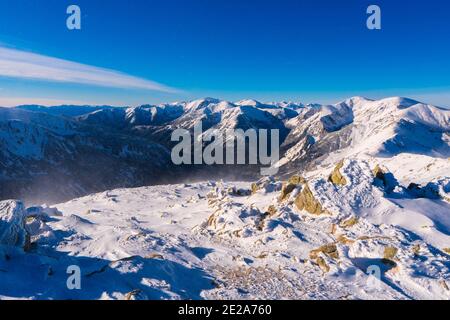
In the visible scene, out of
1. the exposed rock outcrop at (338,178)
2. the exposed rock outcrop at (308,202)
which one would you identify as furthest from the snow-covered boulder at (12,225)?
the exposed rock outcrop at (338,178)

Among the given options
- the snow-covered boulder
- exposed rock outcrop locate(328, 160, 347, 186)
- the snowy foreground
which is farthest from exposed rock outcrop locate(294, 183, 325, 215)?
the snow-covered boulder

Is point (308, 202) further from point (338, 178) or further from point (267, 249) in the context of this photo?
point (267, 249)

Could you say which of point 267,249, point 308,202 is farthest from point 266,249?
point 308,202

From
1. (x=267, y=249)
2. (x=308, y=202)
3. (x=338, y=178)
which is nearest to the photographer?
(x=267, y=249)

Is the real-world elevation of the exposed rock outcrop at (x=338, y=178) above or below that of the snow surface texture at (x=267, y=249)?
above

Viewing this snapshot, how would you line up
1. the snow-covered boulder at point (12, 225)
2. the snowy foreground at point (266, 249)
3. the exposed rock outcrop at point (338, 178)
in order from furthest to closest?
the exposed rock outcrop at point (338, 178)
the snow-covered boulder at point (12, 225)
the snowy foreground at point (266, 249)

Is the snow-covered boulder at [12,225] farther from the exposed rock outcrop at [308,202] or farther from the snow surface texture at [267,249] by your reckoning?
the exposed rock outcrop at [308,202]
